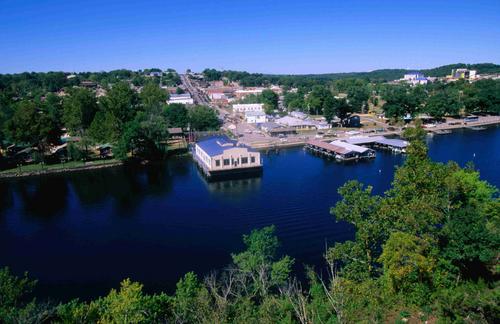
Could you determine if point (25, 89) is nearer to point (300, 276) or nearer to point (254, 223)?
point (254, 223)

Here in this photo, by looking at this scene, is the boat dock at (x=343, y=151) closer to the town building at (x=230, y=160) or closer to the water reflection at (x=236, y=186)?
the town building at (x=230, y=160)

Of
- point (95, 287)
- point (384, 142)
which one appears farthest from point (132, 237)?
point (384, 142)

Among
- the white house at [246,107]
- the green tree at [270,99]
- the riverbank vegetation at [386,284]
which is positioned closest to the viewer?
the riverbank vegetation at [386,284]

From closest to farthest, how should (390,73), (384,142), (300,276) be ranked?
(300,276)
(384,142)
(390,73)

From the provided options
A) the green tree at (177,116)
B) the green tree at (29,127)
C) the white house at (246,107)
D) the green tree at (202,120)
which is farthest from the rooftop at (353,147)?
the white house at (246,107)

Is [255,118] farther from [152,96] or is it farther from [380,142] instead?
[380,142]

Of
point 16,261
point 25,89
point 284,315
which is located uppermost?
point 25,89

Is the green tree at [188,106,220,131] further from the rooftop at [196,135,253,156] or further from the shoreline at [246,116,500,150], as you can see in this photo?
the rooftop at [196,135,253,156]
